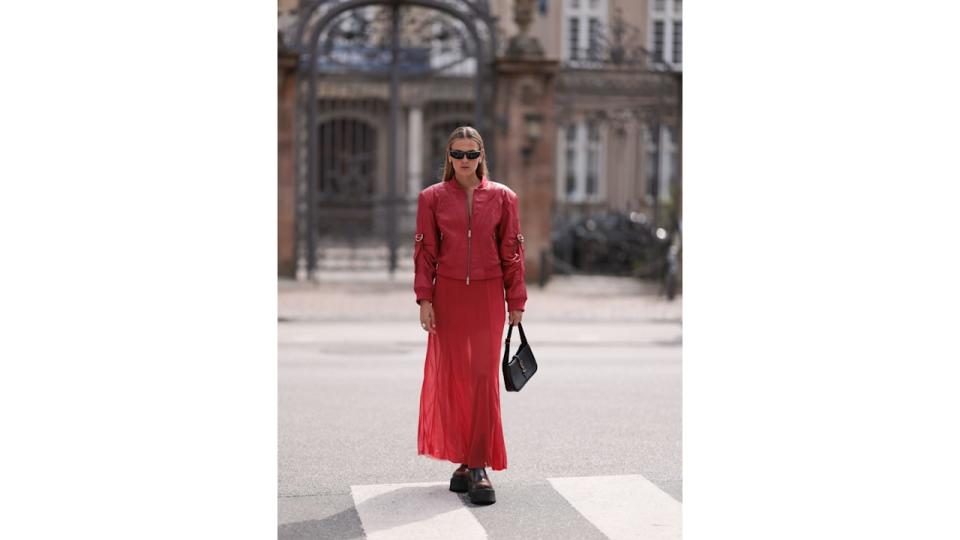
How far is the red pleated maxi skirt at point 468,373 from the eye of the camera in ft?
19.3

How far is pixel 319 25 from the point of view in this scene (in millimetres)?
19172

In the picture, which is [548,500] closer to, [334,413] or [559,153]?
[334,413]

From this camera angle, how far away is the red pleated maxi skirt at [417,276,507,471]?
588 cm

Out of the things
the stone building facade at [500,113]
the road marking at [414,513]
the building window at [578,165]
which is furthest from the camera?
the building window at [578,165]

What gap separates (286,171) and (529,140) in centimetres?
384

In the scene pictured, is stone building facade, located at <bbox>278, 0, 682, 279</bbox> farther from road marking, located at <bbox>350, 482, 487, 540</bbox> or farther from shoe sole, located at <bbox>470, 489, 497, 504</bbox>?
shoe sole, located at <bbox>470, 489, 497, 504</bbox>

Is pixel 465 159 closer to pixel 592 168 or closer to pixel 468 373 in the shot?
pixel 468 373

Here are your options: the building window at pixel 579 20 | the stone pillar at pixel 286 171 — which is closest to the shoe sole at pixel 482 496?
the stone pillar at pixel 286 171

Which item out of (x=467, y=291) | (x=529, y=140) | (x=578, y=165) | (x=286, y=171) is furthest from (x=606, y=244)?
(x=467, y=291)

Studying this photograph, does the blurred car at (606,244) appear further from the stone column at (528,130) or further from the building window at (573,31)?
the building window at (573,31)

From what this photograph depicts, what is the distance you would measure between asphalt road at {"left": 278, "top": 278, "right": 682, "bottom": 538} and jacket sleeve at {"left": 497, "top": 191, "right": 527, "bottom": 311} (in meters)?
0.94
